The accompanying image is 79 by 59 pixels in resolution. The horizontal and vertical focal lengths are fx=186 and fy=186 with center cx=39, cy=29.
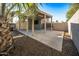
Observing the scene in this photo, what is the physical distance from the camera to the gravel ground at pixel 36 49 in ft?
11.8

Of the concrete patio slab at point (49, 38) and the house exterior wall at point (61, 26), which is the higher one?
the house exterior wall at point (61, 26)

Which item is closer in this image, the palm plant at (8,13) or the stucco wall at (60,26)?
the palm plant at (8,13)

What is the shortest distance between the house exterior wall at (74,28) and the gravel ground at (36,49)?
9cm

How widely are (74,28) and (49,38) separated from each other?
0.53m

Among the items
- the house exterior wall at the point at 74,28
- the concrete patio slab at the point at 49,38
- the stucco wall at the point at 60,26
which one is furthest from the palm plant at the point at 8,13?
the house exterior wall at the point at 74,28

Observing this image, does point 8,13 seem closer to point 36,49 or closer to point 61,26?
point 36,49

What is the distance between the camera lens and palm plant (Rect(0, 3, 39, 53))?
3535mm

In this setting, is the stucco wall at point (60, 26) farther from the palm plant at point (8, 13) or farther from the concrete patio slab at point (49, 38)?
the palm plant at point (8, 13)

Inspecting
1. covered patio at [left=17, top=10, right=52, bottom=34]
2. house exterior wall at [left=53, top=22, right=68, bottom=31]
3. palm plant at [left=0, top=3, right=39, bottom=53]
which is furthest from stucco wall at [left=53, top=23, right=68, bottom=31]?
palm plant at [left=0, top=3, right=39, bottom=53]

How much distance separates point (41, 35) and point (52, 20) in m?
0.36

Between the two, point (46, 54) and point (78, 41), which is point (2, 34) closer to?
point (46, 54)

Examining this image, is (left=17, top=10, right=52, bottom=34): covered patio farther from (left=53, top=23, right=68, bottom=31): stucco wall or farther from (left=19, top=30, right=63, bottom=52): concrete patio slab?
(left=53, top=23, right=68, bottom=31): stucco wall

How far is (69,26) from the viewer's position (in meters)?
3.66

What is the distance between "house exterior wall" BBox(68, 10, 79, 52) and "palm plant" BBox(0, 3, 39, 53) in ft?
2.37
